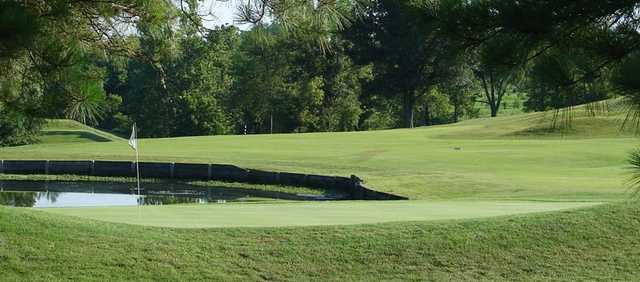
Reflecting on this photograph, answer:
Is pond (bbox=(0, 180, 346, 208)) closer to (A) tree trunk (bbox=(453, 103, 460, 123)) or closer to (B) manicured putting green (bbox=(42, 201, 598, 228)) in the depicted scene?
(B) manicured putting green (bbox=(42, 201, 598, 228))

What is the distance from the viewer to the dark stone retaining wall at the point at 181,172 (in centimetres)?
2456

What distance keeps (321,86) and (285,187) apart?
32.7 metres

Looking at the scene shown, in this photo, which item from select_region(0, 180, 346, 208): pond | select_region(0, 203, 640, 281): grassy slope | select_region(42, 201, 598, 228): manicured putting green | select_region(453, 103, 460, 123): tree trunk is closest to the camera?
select_region(0, 203, 640, 281): grassy slope

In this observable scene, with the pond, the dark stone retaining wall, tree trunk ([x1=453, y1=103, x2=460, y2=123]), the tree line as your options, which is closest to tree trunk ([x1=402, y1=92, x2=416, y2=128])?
tree trunk ([x1=453, y1=103, x2=460, y2=123])

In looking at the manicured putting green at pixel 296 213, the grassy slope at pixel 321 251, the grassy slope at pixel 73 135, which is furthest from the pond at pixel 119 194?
the grassy slope at pixel 73 135

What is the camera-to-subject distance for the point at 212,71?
57.6 m

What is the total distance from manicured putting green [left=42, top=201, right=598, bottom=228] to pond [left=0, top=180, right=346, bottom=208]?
29.9 ft

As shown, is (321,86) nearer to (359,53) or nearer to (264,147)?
(359,53)

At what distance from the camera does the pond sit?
2223 centimetres

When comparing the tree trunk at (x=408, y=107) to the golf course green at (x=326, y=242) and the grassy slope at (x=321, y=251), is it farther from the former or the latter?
the grassy slope at (x=321, y=251)

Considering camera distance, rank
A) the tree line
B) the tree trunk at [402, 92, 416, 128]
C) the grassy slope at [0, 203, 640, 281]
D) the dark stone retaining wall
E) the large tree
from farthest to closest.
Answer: the tree trunk at [402, 92, 416, 128] < the large tree < the dark stone retaining wall < the grassy slope at [0, 203, 640, 281] < the tree line

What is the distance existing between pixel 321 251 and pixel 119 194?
53.3 feet

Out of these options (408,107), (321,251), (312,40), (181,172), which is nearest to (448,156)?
(181,172)

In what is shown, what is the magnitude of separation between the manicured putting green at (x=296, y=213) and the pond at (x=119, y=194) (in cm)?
911
